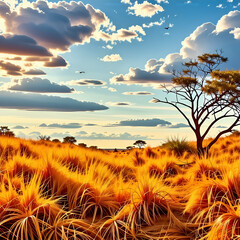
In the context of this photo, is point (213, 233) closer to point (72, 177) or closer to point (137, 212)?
point (137, 212)

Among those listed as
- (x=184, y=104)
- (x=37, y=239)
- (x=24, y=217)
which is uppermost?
(x=184, y=104)

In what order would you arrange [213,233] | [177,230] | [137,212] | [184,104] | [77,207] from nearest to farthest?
[213,233] < [177,230] < [137,212] < [77,207] < [184,104]

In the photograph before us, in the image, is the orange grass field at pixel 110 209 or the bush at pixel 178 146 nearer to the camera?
the orange grass field at pixel 110 209

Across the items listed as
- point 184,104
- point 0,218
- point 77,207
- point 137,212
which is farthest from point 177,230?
point 184,104

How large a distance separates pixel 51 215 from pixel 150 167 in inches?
236

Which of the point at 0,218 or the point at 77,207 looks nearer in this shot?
the point at 0,218

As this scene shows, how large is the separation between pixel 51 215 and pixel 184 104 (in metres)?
20.5

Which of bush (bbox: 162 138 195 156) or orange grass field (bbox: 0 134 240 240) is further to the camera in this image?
bush (bbox: 162 138 195 156)

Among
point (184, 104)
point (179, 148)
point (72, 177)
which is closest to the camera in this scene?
point (72, 177)

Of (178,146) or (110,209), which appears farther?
(178,146)

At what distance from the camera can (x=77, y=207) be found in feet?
16.3

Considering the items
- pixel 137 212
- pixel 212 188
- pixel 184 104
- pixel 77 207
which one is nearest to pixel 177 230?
pixel 137 212

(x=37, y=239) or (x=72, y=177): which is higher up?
(x=72, y=177)

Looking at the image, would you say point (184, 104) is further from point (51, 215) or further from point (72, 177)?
point (51, 215)
